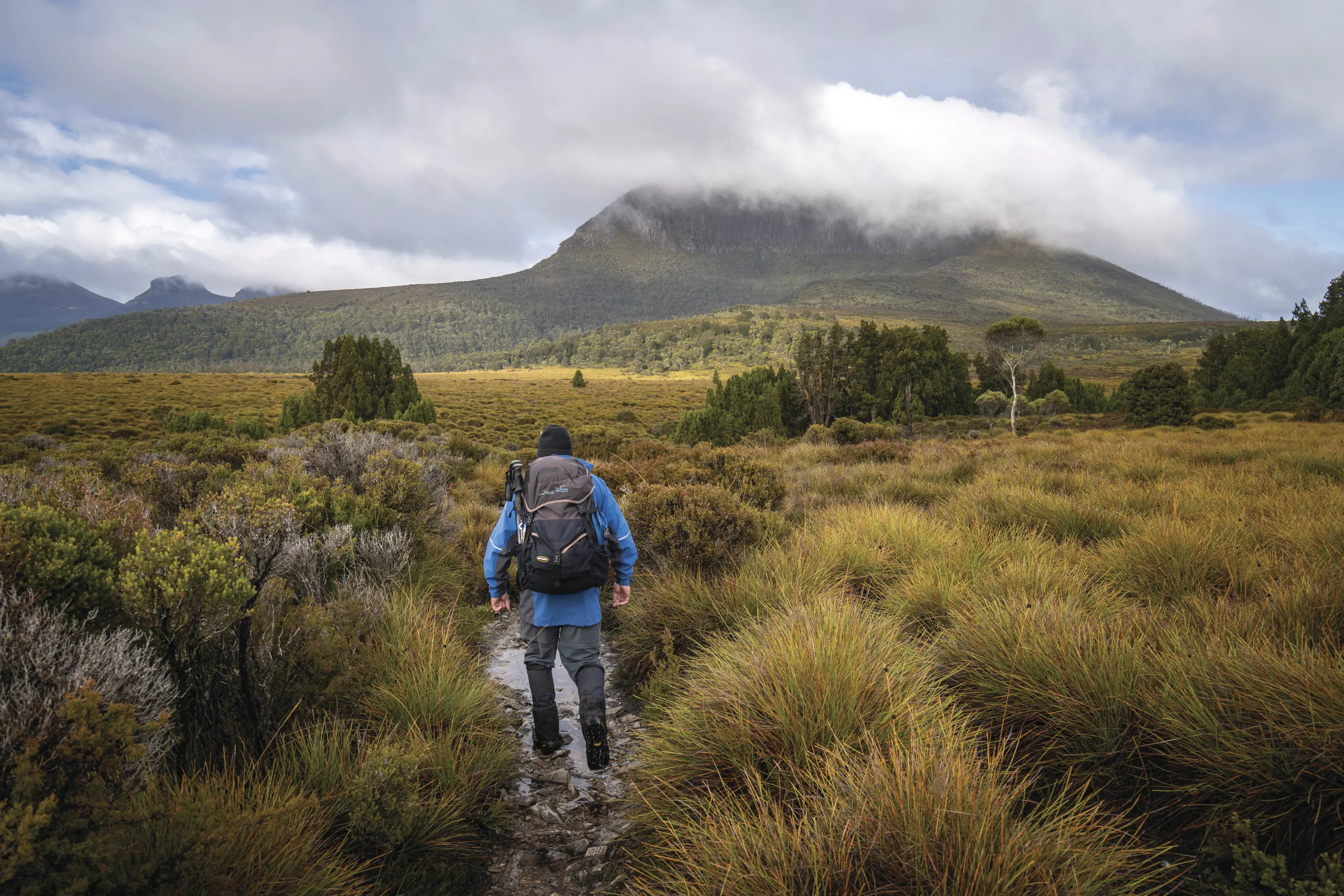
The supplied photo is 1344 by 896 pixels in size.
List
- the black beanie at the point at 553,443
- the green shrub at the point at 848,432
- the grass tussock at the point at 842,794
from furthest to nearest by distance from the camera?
1. the green shrub at the point at 848,432
2. the black beanie at the point at 553,443
3. the grass tussock at the point at 842,794

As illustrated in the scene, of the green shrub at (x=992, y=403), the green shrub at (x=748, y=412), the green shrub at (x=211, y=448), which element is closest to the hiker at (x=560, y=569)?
the green shrub at (x=211, y=448)

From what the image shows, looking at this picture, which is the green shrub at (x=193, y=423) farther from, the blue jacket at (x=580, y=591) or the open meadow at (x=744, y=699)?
the blue jacket at (x=580, y=591)

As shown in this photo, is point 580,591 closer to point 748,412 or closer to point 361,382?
point 361,382

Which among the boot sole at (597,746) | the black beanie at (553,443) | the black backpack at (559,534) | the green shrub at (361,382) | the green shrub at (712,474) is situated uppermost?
the green shrub at (361,382)

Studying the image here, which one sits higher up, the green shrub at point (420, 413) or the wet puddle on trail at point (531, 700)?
the green shrub at point (420, 413)

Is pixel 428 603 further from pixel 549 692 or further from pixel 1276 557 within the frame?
pixel 1276 557

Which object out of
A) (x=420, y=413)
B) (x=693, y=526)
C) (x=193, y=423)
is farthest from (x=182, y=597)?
(x=193, y=423)

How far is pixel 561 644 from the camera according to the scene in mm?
4102

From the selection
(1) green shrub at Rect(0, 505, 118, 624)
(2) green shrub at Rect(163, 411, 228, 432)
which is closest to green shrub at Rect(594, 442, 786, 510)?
(1) green shrub at Rect(0, 505, 118, 624)

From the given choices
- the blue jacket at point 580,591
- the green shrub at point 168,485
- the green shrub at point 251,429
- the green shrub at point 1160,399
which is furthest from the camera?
the green shrub at point 1160,399

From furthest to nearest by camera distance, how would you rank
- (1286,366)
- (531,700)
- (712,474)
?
(1286,366)
(712,474)
(531,700)

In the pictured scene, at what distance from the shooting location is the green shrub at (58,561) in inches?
108

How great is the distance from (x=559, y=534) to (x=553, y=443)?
739mm

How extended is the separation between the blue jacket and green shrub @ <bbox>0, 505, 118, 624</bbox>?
6.37 feet
